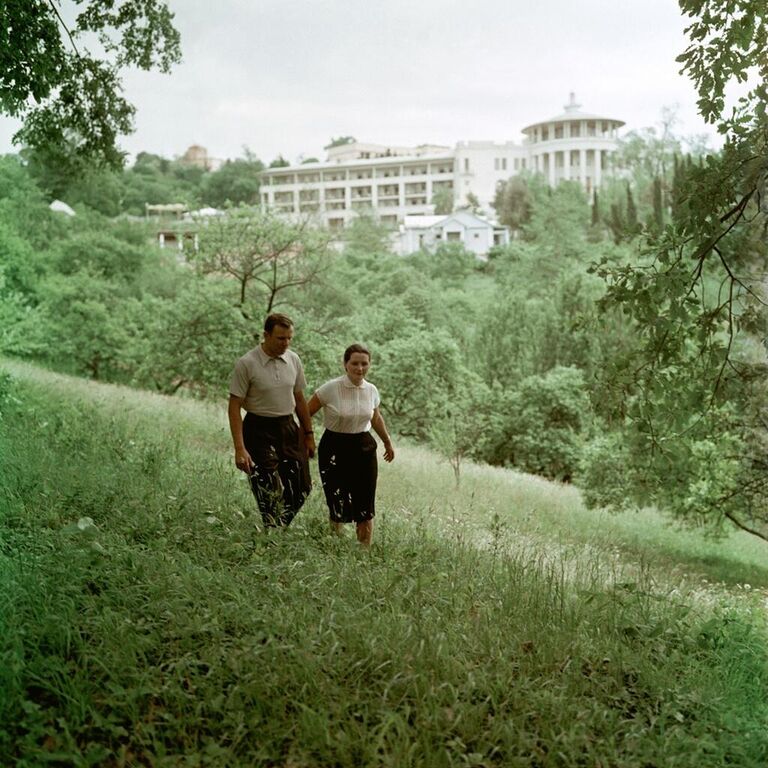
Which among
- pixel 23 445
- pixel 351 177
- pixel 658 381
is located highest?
pixel 351 177

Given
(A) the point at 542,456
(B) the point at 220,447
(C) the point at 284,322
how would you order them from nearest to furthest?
(C) the point at 284,322 < (B) the point at 220,447 < (A) the point at 542,456

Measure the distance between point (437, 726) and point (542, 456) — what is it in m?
26.4

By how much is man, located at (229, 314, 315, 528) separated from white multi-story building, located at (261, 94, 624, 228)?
4256 inches

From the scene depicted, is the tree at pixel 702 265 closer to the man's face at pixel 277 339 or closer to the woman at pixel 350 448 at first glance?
the woman at pixel 350 448

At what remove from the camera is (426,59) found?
89250 millimetres

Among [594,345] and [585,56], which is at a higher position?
[585,56]

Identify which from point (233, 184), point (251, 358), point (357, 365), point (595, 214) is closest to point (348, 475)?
point (357, 365)

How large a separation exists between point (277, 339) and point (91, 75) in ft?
20.8

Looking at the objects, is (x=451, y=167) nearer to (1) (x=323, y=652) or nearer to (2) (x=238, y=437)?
(2) (x=238, y=437)

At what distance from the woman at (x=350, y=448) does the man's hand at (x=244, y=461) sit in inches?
22.5

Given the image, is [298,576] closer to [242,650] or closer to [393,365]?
[242,650]

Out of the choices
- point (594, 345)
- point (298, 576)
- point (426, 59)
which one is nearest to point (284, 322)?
point (298, 576)

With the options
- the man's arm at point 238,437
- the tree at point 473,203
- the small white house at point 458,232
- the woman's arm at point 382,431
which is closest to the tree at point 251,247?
the woman's arm at point 382,431

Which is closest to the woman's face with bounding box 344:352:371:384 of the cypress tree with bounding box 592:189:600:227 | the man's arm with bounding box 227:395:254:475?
the man's arm with bounding box 227:395:254:475
